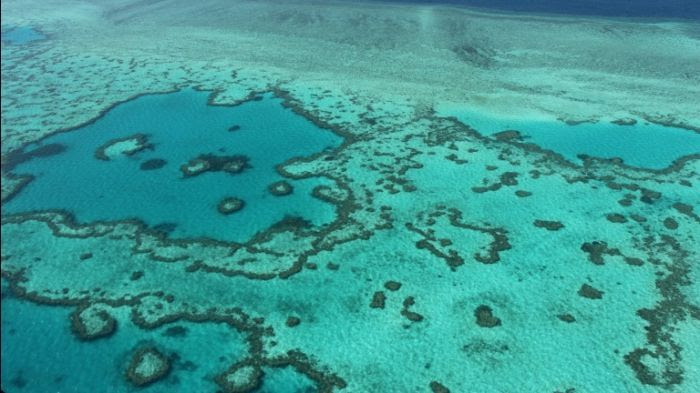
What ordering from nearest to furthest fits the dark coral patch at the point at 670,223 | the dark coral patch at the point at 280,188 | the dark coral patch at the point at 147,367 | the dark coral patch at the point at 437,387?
the dark coral patch at the point at 437,387
the dark coral patch at the point at 147,367
the dark coral patch at the point at 670,223
the dark coral patch at the point at 280,188

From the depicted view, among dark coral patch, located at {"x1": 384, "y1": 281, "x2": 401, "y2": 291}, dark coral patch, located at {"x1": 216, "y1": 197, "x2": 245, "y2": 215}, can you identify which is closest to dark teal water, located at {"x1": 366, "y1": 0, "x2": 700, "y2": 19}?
dark coral patch, located at {"x1": 216, "y1": 197, "x2": 245, "y2": 215}

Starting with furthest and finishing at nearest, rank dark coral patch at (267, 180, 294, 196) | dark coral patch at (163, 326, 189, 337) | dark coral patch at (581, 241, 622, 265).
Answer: dark coral patch at (267, 180, 294, 196) → dark coral patch at (581, 241, 622, 265) → dark coral patch at (163, 326, 189, 337)

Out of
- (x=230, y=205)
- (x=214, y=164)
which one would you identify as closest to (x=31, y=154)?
(x=214, y=164)

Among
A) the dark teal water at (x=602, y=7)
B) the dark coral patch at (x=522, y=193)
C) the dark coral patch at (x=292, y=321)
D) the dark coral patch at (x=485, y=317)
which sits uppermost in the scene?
the dark teal water at (x=602, y=7)

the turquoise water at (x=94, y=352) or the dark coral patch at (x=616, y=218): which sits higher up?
the dark coral patch at (x=616, y=218)

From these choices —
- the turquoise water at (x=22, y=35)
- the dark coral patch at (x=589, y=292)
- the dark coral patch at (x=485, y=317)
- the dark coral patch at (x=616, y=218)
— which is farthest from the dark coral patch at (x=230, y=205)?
the turquoise water at (x=22, y=35)

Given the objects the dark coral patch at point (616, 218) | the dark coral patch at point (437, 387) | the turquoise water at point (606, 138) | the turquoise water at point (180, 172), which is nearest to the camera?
the dark coral patch at point (437, 387)

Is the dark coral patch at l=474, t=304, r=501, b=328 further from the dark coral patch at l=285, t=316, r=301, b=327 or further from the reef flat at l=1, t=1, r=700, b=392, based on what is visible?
the dark coral patch at l=285, t=316, r=301, b=327

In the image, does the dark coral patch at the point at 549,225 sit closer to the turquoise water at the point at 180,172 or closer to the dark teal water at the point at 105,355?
the turquoise water at the point at 180,172
